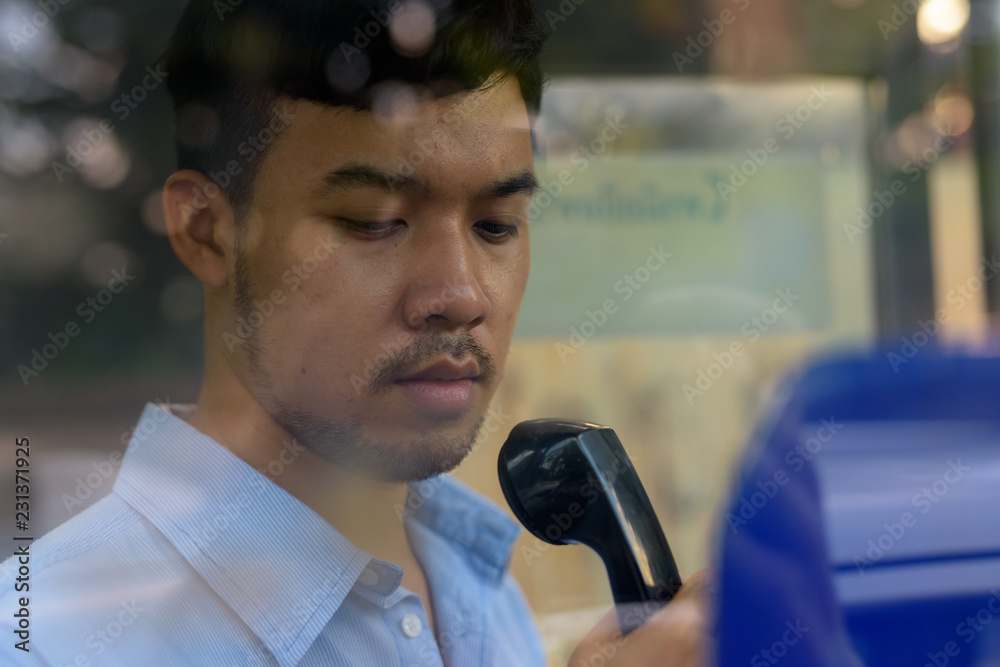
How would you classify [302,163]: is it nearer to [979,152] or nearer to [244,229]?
[244,229]

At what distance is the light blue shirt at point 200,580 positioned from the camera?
87 cm

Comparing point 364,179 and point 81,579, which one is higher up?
point 364,179

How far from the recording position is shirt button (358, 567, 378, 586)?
991 mm

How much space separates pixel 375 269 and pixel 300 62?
0.24 m

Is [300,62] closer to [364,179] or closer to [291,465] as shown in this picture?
[364,179]

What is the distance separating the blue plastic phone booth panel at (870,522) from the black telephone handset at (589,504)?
0.20 meters

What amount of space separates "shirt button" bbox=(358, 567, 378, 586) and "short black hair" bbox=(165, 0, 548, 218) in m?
0.44

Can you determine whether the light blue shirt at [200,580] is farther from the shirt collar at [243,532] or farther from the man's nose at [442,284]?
the man's nose at [442,284]

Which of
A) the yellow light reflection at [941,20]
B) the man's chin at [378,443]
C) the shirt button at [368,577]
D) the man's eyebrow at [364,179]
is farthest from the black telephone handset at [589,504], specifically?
the yellow light reflection at [941,20]

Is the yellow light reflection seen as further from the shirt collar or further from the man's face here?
the shirt collar

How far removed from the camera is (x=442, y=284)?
863mm

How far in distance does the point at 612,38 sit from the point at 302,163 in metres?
0.95

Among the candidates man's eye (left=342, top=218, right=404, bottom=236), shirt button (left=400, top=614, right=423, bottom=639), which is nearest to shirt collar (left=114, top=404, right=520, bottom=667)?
shirt button (left=400, top=614, right=423, bottom=639)

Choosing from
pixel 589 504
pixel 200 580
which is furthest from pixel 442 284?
pixel 200 580
